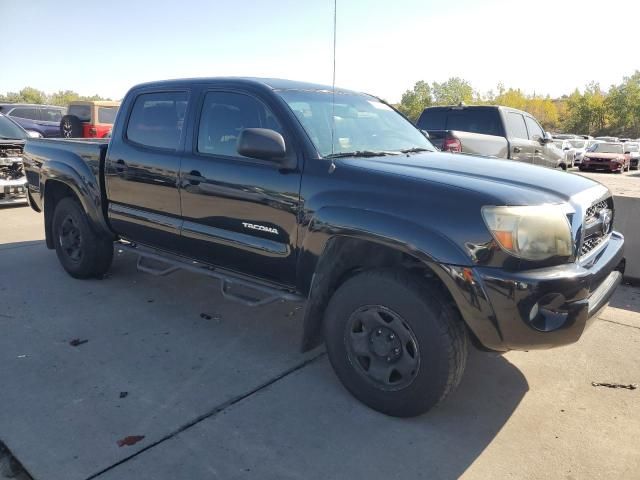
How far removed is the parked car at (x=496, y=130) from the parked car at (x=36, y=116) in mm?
12625

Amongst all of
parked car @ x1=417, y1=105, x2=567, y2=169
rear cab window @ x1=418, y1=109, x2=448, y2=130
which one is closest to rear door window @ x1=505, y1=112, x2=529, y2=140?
parked car @ x1=417, y1=105, x2=567, y2=169

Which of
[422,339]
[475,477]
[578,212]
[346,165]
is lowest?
[475,477]

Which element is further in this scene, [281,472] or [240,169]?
[240,169]

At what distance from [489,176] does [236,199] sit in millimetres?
1656

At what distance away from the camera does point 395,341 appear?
9.46ft

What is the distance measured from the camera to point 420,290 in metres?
2.75

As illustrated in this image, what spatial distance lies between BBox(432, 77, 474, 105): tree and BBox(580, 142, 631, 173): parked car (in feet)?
181

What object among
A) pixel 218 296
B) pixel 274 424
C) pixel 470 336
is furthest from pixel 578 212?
pixel 218 296

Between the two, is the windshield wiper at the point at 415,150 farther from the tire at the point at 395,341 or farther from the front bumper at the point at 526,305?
the front bumper at the point at 526,305

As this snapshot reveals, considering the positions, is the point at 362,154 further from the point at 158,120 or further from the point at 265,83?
the point at 158,120

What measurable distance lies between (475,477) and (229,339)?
2.11 metres

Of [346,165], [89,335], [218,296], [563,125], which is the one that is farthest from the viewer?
[563,125]

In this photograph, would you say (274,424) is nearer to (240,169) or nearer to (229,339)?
(229,339)

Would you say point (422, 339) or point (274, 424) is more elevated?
point (422, 339)
